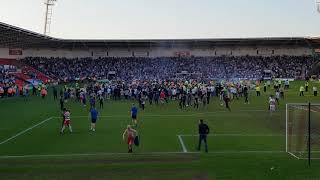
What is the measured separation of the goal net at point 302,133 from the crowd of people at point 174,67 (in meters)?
55.3

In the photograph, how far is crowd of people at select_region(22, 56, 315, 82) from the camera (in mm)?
90500

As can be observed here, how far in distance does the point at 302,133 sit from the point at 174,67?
68.0 m

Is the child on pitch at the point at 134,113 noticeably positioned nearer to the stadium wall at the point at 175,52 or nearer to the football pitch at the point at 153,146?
the football pitch at the point at 153,146

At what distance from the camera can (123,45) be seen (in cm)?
9781

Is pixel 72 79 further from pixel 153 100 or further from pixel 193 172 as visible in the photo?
pixel 193 172

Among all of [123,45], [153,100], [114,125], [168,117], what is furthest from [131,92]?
[123,45]

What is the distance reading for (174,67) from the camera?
310 feet

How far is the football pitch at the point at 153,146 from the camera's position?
1775cm

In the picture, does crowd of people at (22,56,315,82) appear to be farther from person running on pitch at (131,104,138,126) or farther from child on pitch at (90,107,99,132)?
child on pitch at (90,107,99,132)

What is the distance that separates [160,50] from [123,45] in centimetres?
751

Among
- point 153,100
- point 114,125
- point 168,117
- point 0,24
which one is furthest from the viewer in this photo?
point 0,24

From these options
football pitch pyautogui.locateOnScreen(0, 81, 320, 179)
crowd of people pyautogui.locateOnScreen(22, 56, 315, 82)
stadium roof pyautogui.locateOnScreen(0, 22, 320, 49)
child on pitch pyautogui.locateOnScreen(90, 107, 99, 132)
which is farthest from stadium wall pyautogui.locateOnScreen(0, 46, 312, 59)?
child on pitch pyautogui.locateOnScreen(90, 107, 99, 132)

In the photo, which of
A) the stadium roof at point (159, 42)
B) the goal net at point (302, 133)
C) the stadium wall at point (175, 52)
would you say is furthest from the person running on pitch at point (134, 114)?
the stadium wall at point (175, 52)

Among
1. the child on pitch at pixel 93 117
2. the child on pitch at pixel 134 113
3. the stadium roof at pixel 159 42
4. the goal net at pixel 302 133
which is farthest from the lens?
the stadium roof at pixel 159 42
